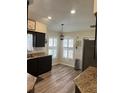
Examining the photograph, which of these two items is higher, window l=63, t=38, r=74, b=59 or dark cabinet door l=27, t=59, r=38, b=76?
window l=63, t=38, r=74, b=59

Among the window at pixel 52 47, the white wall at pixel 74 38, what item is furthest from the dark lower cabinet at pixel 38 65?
the white wall at pixel 74 38

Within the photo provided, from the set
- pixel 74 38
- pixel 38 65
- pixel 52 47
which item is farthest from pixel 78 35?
pixel 38 65

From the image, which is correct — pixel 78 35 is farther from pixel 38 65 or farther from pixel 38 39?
pixel 38 65

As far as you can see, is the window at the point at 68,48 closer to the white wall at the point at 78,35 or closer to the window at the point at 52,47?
the white wall at the point at 78,35

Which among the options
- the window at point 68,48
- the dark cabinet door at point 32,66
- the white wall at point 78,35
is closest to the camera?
the dark cabinet door at point 32,66

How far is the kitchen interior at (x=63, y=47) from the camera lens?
2.87 m

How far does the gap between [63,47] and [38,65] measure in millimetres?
3589

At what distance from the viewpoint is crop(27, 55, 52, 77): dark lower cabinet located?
457 centimetres

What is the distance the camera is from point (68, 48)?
26.7 ft

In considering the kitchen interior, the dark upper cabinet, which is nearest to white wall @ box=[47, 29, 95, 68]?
the kitchen interior

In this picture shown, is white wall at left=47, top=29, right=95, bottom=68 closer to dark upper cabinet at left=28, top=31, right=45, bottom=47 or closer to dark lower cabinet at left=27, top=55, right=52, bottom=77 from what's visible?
dark upper cabinet at left=28, top=31, right=45, bottom=47
